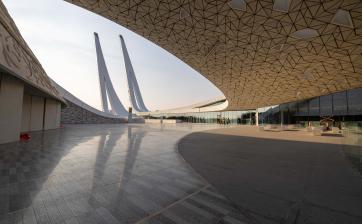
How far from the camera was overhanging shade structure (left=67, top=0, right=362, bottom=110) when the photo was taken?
10602 millimetres

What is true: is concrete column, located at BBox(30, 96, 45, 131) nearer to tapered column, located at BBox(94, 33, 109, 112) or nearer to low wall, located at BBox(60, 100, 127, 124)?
low wall, located at BBox(60, 100, 127, 124)

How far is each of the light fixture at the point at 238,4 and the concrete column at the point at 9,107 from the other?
14333 mm

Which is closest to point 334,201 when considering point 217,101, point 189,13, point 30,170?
point 30,170

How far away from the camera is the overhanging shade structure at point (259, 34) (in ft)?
34.8

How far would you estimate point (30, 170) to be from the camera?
4984 mm

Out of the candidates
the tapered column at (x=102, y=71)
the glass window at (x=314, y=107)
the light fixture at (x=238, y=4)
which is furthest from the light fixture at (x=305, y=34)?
the tapered column at (x=102, y=71)

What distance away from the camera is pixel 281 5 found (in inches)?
401

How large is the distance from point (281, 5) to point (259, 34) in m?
3.53

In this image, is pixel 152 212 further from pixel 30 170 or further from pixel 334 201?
pixel 30 170

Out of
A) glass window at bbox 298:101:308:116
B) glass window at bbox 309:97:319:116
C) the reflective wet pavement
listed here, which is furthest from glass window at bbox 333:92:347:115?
the reflective wet pavement

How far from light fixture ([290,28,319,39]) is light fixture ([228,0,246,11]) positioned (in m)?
4.99

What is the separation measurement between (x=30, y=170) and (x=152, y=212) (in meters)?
4.56

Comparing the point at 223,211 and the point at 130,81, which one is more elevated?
the point at 130,81

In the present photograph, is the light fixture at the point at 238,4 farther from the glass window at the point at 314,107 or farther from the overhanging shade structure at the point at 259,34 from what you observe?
the glass window at the point at 314,107
